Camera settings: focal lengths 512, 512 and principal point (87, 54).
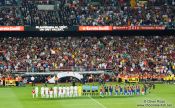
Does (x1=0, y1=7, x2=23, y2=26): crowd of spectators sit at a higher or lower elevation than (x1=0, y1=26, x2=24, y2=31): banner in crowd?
higher

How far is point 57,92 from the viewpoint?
3834cm

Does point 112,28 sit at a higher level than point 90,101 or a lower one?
higher

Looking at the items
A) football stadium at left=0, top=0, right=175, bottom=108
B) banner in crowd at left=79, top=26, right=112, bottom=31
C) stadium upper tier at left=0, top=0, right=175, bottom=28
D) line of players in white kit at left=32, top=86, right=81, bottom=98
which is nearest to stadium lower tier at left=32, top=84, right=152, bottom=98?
line of players in white kit at left=32, top=86, right=81, bottom=98

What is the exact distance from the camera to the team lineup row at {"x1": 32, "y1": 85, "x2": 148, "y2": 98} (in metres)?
38.2

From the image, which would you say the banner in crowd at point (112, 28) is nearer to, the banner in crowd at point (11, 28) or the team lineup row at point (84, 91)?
the banner in crowd at point (11, 28)

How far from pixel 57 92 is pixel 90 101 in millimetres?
3031

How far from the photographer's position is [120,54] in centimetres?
5384

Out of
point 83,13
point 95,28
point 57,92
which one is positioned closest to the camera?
point 57,92

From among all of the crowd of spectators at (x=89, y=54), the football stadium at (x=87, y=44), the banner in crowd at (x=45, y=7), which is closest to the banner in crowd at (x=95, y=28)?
the football stadium at (x=87, y=44)

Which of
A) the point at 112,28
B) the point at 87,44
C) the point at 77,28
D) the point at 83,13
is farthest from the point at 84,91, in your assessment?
the point at 83,13

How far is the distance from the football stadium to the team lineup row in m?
3.14

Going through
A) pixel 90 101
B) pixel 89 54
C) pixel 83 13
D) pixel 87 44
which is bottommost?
pixel 89 54

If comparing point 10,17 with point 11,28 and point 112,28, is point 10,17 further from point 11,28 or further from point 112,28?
point 112,28

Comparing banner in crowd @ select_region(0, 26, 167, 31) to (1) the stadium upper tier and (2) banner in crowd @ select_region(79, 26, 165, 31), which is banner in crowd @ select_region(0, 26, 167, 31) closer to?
(2) banner in crowd @ select_region(79, 26, 165, 31)
